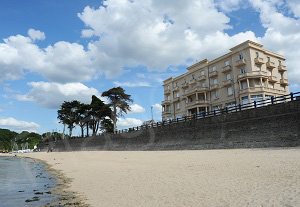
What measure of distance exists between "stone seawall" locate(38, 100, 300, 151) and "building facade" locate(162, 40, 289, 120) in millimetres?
13281

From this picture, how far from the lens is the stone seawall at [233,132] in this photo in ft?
63.8

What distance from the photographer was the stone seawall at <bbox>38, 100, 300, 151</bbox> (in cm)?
1944

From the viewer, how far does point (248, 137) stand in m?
22.0

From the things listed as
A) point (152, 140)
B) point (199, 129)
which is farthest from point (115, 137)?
point (199, 129)

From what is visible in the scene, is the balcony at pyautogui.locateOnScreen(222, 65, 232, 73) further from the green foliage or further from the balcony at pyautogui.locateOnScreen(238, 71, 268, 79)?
the green foliage

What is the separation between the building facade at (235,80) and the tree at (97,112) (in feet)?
61.8

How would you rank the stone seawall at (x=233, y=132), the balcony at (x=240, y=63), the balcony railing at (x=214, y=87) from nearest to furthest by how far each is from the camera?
1. the stone seawall at (x=233, y=132)
2. the balcony at (x=240, y=63)
3. the balcony railing at (x=214, y=87)

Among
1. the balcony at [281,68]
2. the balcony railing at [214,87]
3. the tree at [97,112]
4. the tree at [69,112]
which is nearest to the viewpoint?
the balcony at [281,68]

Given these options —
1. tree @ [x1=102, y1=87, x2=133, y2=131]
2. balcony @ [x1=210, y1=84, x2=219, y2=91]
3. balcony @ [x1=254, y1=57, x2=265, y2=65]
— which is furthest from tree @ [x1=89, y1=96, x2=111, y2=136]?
balcony @ [x1=254, y1=57, x2=265, y2=65]

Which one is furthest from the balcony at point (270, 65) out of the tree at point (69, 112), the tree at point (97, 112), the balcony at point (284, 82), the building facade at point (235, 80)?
the tree at point (69, 112)

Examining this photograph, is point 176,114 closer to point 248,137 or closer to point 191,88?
point 191,88

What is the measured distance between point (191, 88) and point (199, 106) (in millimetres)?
6278

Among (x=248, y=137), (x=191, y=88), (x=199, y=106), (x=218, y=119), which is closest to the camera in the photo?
(x=248, y=137)

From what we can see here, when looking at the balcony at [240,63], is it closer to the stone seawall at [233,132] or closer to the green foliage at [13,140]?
the stone seawall at [233,132]
